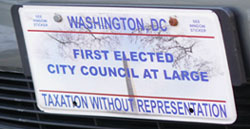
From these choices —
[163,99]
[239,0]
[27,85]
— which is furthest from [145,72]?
[27,85]

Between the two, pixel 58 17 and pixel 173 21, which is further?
pixel 58 17

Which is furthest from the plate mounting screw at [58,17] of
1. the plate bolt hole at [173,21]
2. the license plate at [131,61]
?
the plate bolt hole at [173,21]

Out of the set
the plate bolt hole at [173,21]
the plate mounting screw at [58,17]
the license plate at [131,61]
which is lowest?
the license plate at [131,61]

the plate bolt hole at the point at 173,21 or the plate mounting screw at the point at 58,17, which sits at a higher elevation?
the plate bolt hole at the point at 173,21

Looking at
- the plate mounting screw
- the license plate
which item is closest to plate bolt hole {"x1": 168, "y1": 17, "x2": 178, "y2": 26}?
the license plate

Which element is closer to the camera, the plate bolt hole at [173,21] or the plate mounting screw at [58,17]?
the plate bolt hole at [173,21]

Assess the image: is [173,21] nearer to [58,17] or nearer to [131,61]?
[131,61]

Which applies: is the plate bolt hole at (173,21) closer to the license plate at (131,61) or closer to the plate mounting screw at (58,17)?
the license plate at (131,61)

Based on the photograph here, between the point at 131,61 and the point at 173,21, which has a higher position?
the point at 173,21

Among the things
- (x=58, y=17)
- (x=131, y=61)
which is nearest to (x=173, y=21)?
(x=131, y=61)

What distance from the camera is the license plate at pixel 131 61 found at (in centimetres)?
Result: 192

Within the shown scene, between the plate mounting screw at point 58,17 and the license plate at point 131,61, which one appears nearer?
the license plate at point 131,61

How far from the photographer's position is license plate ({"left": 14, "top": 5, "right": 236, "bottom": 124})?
6.31 feet

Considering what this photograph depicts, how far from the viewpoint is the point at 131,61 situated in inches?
79.7
